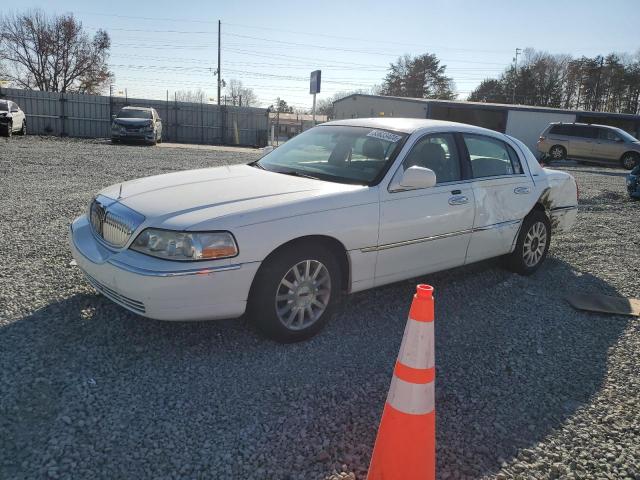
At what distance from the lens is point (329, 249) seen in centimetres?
359

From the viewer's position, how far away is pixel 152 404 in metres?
2.72

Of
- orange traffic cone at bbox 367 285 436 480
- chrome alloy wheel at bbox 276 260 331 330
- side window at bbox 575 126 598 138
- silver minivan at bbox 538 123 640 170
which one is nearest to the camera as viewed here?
orange traffic cone at bbox 367 285 436 480

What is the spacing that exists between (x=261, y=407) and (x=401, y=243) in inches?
67.1

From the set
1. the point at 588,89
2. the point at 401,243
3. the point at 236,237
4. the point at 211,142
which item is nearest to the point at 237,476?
the point at 236,237

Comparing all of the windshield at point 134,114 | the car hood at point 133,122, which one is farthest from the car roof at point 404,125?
the windshield at point 134,114

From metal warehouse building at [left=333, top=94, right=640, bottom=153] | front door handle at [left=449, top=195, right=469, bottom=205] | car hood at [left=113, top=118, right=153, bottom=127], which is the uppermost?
metal warehouse building at [left=333, top=94, right=640, bottom=153]

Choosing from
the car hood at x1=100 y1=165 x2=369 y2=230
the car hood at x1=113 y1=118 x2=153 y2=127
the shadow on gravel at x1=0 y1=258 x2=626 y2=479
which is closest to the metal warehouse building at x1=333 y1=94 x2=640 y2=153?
the car hood at x1=113 y1=118 x2=153 y2=127

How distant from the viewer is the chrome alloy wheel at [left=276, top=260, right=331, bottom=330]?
338 centimetres

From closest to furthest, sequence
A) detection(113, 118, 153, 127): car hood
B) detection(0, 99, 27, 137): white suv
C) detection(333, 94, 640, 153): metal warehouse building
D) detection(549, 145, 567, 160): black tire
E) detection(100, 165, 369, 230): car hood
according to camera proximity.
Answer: detection(100, 165, 369, 230): car hood, detection(0, 99, 27, 137): white suv, detection(113, 118, 153, 127): car hood, detection(549, 145, 567, 160): black tire, detection(333, 94, 640, 153): metal warehouse building

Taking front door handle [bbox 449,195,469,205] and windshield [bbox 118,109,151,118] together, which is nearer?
front door handle [bbox 449,195,469,205]

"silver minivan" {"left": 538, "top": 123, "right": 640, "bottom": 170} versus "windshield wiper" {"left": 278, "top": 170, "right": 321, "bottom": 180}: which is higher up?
"silver minivan" {"left": 538, "top": 123, "right": 640, "bottom": 170}

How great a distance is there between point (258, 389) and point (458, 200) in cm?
234

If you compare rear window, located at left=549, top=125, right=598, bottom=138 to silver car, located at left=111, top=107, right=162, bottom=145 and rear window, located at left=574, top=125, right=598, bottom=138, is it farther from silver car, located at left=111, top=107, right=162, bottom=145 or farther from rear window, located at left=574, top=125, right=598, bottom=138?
silver car, located at left=111, top=107, right=162, bottom=145

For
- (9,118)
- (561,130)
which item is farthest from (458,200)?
(561,130)
